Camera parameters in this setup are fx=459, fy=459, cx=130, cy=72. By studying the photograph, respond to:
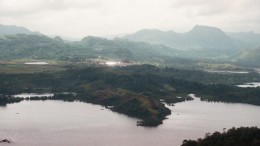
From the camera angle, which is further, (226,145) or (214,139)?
(214,139)

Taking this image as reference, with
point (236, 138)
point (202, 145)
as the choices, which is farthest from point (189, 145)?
point (236, 138)

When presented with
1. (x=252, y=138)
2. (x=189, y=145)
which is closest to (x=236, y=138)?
(x=252, y=138)

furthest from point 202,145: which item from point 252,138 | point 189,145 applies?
point 252,138

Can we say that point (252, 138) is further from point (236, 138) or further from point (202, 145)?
point (202, 145)

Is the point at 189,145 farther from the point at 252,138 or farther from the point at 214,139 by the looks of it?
the point at 252,138
